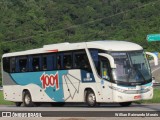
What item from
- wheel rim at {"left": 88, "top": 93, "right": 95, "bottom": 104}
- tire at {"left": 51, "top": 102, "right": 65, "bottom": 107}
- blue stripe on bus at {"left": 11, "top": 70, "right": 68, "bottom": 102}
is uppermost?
blue stripe on bus at {"left": 11, "top": 70, "right": 68, "bottom": 102}

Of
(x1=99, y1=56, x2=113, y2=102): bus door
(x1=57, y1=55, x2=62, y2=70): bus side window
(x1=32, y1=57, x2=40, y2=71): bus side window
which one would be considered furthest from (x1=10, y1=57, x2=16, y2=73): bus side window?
(x1=99, y1=56, x2=113, y2=102): bus door

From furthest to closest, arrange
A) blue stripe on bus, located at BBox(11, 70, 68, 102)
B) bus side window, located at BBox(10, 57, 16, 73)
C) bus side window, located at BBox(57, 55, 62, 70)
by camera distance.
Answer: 1. bus side window, located at BBox(10, 57, 16, 73)
2. blue stripe on bus, located at BBox(11, 70, 68, 102)
3. bus side window, located at BBox(57, 55, 62, 70)

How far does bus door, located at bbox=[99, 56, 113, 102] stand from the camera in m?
23.1

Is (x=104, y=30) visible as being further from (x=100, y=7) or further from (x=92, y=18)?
(x=100, y=7)

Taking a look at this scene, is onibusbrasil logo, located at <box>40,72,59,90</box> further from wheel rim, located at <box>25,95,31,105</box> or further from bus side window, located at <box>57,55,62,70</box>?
wheel rim, located at <box>25,95,31,105</box>

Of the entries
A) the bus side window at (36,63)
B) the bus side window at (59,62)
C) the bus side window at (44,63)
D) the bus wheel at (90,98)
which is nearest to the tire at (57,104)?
the bus side window at (36,63)

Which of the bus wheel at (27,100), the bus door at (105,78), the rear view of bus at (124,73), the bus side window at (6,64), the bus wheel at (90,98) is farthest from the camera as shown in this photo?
the bus side window at (6,64)

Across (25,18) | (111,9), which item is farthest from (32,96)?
(111,9)

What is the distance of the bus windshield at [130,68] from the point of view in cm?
2298

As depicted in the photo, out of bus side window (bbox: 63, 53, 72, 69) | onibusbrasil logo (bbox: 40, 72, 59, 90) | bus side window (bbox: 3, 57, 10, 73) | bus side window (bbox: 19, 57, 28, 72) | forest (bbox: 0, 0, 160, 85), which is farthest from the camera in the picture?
forest (bbox: 0, 0, 160, 85)

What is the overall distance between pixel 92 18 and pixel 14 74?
4831 inches

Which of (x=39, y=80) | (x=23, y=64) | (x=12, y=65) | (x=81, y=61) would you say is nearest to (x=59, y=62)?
(x=81, y=61)

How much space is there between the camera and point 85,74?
24578 millimetres

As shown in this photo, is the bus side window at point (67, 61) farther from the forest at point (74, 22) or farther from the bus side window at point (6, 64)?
the forest at point (74, 22)
